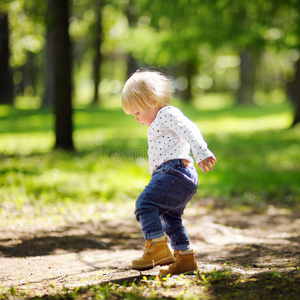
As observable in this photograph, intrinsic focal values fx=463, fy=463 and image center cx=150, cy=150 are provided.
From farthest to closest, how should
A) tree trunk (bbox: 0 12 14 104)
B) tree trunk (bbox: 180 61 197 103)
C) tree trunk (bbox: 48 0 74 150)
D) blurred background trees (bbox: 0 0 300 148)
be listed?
tree trunk (bbox: 180 61 197 103)
tree trunk (bbox: 0 12 14 104)
blurred background trees (bbox: 0 0 300 148)
tree trunk (bbox: 48 0 74 150)

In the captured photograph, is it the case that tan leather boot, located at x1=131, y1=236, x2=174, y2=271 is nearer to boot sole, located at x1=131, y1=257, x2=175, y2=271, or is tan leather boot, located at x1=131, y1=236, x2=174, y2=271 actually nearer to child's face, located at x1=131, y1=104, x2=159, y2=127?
boot sole, located at x1=131, y1=257, x2=175, y2=271

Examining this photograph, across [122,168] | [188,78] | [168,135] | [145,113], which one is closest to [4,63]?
[188,78]

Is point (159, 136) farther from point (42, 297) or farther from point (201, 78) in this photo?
point (201, 78)

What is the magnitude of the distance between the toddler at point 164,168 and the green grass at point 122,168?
4020mm

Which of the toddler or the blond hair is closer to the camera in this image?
the toddler

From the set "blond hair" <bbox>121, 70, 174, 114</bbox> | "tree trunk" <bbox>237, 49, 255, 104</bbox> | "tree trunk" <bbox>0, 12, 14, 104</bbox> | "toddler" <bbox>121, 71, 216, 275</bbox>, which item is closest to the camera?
"toddler" <bbox>121, 71, 216, 275</bbox>

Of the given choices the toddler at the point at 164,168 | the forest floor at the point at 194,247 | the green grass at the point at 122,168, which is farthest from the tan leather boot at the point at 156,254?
the green grass at the point at 122,168

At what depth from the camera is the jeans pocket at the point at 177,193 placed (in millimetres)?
3576

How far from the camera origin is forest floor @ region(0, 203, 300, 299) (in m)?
3.27

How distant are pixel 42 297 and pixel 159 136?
1.47 metres

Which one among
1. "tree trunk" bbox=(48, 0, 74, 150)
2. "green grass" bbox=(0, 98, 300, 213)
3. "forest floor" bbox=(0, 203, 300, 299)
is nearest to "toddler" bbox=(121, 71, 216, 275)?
"forest floor" bbox=(0, 203, 300, 299)

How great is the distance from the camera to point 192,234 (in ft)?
19.8

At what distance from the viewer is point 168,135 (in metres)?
3.66

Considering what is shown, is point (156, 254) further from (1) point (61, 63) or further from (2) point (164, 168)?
(1) point (61, 63)
